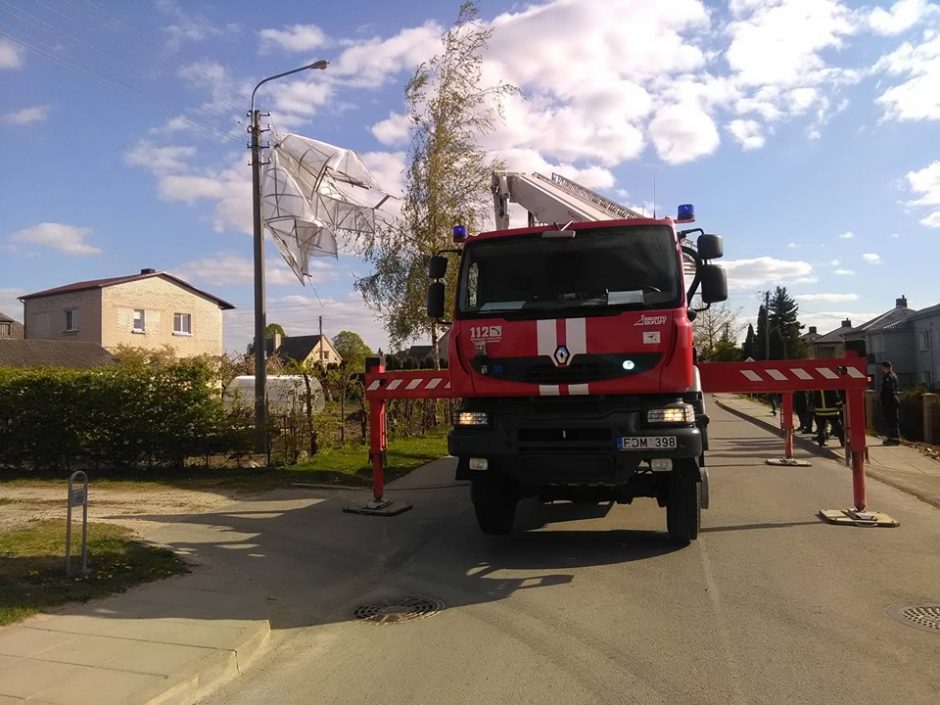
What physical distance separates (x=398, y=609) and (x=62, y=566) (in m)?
3.19

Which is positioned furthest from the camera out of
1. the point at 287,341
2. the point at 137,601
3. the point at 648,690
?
the point at 287,341

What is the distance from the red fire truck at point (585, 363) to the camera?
661 centimetres

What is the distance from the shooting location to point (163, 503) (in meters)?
10.5

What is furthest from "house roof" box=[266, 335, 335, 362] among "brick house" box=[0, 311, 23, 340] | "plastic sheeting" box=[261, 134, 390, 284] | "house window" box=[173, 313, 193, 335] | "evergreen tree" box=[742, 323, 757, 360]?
"plastic sheeting" box=[261, 134, 390, 284]

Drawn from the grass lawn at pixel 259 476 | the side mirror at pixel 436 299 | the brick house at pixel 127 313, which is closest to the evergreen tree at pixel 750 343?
the brick house at pixel 127 313

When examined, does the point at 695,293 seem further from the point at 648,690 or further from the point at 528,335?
the point at 648,690

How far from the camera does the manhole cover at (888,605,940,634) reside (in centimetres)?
514

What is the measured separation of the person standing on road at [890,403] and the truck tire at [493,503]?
1184 cm

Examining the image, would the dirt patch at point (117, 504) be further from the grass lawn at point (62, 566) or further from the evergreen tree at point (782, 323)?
the evergreen tree at point (782, 323)

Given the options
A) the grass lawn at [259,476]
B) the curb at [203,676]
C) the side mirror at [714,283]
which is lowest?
the curb at [203,676]

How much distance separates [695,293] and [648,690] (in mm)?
4378

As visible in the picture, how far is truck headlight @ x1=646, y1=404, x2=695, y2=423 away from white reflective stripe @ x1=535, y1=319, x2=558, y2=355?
1038 millimetres

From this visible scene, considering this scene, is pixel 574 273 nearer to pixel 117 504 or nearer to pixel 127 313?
pixel 117 504

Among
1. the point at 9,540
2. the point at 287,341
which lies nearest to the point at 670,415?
the point at 9,540
